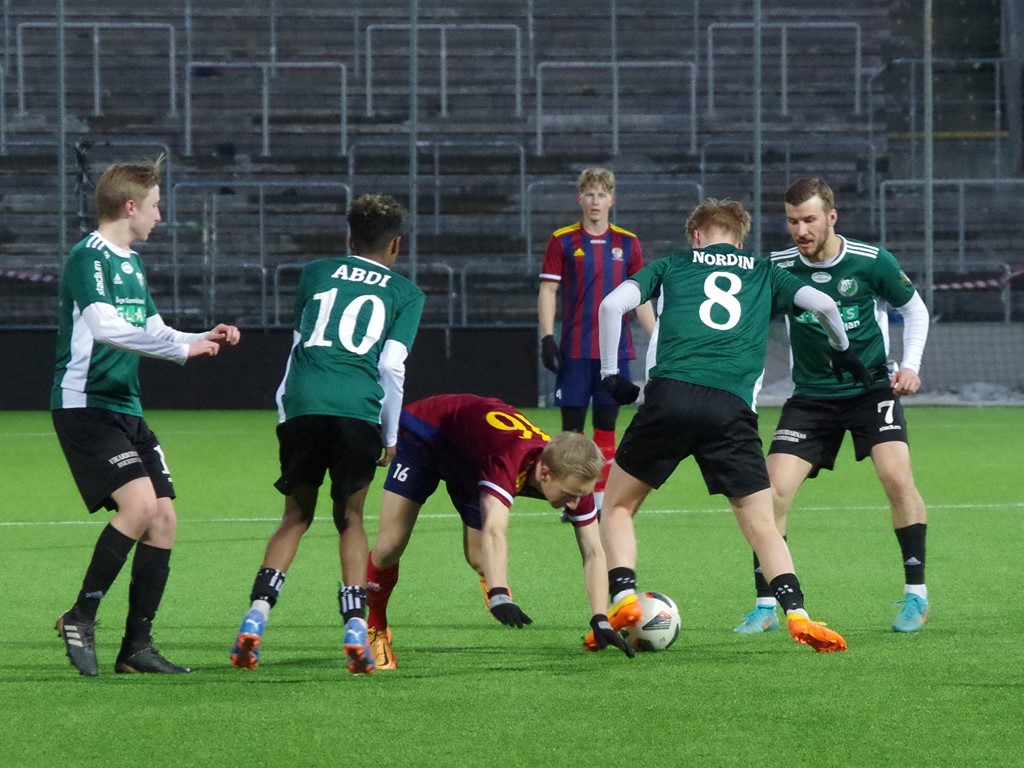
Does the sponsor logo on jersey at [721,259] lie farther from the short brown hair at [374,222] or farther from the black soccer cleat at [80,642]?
the black soccer cleat at [80,642]

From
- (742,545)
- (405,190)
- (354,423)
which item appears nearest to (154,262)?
(405,190)

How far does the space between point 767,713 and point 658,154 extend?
17989mm

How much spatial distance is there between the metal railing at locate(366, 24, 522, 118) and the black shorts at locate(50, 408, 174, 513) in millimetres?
17076

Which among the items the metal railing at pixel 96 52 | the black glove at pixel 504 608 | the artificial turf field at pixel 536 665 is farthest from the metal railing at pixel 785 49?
the black glove at pixel 504 608

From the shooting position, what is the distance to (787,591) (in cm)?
542

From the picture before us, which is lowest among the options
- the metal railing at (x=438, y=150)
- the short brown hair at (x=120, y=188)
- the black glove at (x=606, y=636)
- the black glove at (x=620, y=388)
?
the black glove at (x=606, y=636)

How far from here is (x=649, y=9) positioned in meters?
24.2

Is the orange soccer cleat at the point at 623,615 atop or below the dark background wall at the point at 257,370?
below

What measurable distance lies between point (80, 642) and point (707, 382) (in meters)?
2.24

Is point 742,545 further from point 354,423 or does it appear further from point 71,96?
point 71,96

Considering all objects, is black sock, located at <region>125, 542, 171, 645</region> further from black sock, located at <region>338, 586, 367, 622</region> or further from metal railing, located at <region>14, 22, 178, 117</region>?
metal railing, located at <region>14, 22, 178, 117</region>

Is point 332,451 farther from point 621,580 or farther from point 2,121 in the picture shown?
point 2,121

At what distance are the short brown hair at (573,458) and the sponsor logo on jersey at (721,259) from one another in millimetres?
833

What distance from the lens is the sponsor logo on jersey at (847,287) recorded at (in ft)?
20.4
